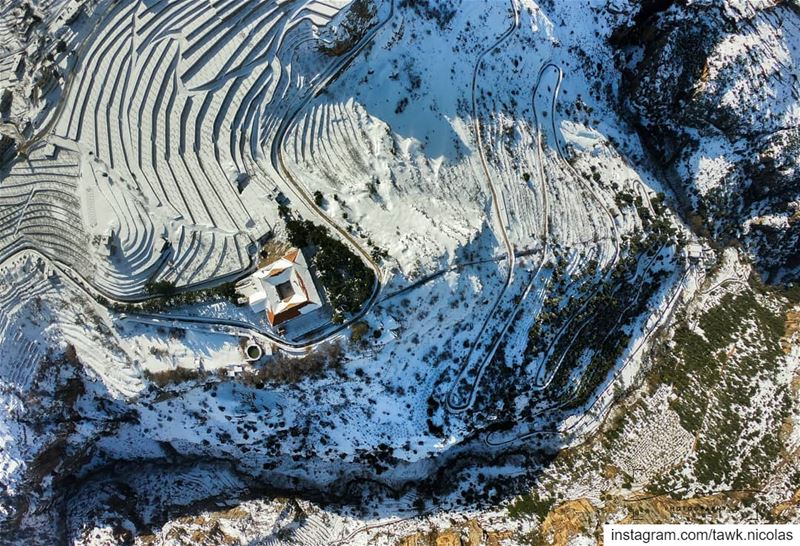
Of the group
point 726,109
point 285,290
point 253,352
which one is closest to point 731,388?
point 726,109

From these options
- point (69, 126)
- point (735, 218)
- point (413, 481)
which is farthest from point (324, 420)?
point (735, 218)

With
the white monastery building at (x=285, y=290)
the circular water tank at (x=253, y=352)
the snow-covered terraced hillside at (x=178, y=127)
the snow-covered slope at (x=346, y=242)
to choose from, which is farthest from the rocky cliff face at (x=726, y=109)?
the circular water tank at (x=253, y=352)

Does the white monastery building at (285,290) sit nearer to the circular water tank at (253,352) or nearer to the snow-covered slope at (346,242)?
the snow-covered slope at (346,242)

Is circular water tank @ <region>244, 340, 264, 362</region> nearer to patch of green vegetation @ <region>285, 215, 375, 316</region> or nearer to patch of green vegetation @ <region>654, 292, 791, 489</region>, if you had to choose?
patch of green vegetation @ <region>285, 215, 375, 316</region>

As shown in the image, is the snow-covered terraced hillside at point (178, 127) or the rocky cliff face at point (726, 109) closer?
the snow-covered terraced hillside at point (178, 127)

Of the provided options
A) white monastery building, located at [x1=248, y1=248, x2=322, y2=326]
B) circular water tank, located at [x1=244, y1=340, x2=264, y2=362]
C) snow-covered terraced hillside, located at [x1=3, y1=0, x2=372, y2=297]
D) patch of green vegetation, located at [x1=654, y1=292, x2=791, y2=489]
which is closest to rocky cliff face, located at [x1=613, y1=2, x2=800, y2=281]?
patch of green vegetation, located at [x1=654, y1=292, x2=791, y2=489]

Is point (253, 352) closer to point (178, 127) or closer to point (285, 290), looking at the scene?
point (285, 290)
